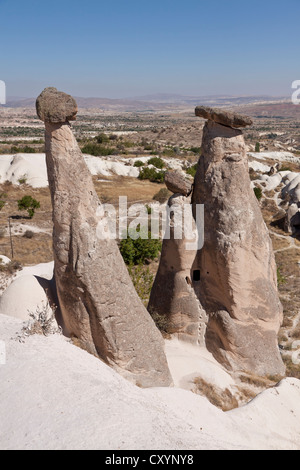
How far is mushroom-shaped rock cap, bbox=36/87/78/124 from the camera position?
5.87 metres

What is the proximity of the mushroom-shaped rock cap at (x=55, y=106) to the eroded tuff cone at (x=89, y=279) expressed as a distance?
0.03m

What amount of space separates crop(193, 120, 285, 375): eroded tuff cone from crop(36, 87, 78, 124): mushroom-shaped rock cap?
3.30m

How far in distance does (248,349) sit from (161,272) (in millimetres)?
2615

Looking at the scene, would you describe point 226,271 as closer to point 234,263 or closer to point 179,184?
point 234,263

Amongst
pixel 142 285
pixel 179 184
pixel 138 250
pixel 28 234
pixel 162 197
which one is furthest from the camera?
pixel 162 197

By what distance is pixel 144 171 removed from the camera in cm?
3997

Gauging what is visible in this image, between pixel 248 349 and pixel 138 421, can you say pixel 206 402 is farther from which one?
pixel 248 349

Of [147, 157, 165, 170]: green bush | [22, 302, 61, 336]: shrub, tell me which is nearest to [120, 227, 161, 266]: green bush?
[22, 302, 61, 336]: shrub

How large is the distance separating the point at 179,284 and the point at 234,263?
1369 millimetres

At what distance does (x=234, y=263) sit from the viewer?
8.09 m

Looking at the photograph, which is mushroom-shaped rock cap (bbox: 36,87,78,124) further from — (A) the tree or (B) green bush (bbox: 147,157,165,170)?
(B) green bush (bbox: 147,157,165,170)

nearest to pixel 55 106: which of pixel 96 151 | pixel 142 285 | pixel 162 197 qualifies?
pixel 142 285

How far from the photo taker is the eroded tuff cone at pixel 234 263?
7980 millimetres

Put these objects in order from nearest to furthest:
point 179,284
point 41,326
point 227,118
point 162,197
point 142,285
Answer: point 41,326
point 227,118
point 179,284
point 142,285
point 162,197
